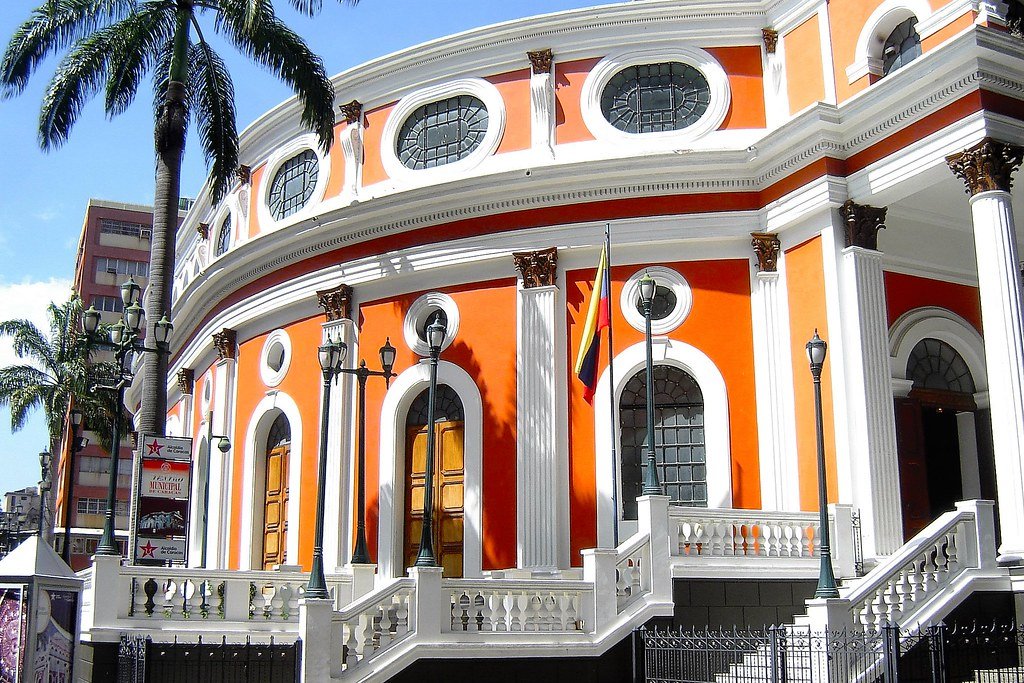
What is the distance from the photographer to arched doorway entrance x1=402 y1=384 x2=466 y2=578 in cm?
2194

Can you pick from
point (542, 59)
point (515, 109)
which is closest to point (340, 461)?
point (515, 109)

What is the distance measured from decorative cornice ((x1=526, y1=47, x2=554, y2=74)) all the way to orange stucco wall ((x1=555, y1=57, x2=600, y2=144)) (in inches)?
9.1

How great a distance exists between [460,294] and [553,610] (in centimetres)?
878

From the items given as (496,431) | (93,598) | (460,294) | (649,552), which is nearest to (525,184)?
(460,294)

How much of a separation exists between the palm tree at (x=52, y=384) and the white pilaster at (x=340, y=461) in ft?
77.8

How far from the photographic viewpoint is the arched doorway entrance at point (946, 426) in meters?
20.4

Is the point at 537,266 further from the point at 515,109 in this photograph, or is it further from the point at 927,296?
the point at 927,296

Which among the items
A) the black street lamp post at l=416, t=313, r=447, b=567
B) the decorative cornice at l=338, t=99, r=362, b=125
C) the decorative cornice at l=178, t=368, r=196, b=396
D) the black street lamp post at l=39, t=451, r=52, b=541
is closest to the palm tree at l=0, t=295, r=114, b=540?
the black street lamp post at l=39, t=451, r=52, b=541

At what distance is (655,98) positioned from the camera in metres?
22.6

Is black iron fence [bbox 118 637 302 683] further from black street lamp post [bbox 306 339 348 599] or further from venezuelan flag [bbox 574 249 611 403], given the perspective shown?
venezuelan flag [bbox 574 249 611 403]

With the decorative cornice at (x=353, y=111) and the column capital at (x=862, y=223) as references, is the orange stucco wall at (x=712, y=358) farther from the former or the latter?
the decorative cornice at (x=353, y=111)

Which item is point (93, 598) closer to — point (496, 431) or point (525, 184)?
point (496, 431)

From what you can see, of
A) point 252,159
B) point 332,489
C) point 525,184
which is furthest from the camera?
point 252,159

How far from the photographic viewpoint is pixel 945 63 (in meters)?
17.1
